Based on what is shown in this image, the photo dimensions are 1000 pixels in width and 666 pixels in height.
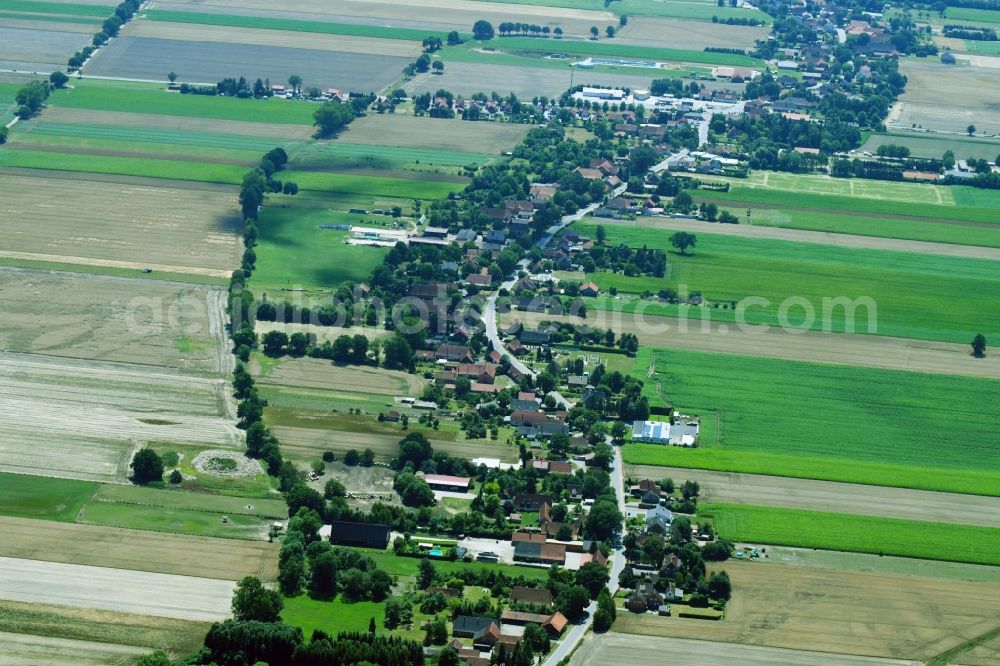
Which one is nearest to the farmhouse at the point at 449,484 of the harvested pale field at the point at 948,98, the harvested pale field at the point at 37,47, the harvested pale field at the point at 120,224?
the harvested pale field at the point at 120,224

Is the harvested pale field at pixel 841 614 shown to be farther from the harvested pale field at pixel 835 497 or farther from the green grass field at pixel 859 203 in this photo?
the green grass field at pixel 859 203

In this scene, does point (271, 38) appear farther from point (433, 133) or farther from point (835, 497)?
point (835, 497)

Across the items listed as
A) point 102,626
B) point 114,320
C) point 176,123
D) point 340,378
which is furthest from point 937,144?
point 102,626

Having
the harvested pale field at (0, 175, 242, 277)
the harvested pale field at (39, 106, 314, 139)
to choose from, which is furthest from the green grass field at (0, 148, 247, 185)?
the harvested pale field at (39, 106, 314, 139)

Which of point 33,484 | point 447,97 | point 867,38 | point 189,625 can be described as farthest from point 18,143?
point 867,38

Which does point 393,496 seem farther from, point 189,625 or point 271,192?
point 271,192

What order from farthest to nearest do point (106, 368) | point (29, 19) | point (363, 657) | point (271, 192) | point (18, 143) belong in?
1. point (29, 19)
2. point (18, 143)
3. point (271, 192)
4. point (106, 368)
5. point (363, 657)

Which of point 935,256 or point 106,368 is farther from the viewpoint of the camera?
point 935,256
